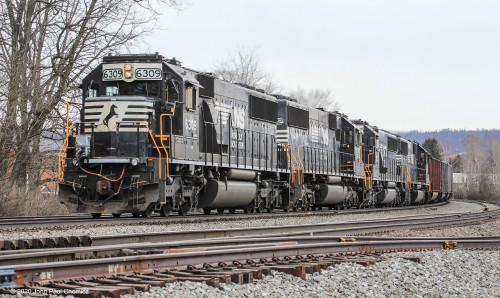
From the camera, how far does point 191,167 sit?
16.9m

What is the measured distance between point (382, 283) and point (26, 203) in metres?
14.3

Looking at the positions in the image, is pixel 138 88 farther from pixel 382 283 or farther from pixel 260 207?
pixel 382 283

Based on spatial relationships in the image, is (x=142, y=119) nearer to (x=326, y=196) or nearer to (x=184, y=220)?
(x=184, y=220)

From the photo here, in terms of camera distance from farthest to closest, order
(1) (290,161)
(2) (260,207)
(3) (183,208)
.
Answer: (1) (290,161) < (2) (260,207) < (3) (183,208)

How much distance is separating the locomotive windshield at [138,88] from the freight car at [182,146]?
0.07 ft

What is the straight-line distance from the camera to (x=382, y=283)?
7500mm

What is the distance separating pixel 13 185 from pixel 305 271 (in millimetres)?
14860

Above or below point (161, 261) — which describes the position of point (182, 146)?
above

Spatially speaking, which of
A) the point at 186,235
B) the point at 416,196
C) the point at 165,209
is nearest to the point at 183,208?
the point at 165,209

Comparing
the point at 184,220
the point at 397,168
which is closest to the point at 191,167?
the point at 184,220

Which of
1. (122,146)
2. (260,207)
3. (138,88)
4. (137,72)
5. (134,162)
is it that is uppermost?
(137,72)

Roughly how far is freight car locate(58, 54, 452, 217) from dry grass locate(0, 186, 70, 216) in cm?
336

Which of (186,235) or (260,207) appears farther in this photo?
(260,207)

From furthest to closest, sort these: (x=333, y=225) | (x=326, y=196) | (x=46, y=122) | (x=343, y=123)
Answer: (x=343, y=123)
(x=326, y=196)
(x=46, y=122)
(x=333, y=225)
